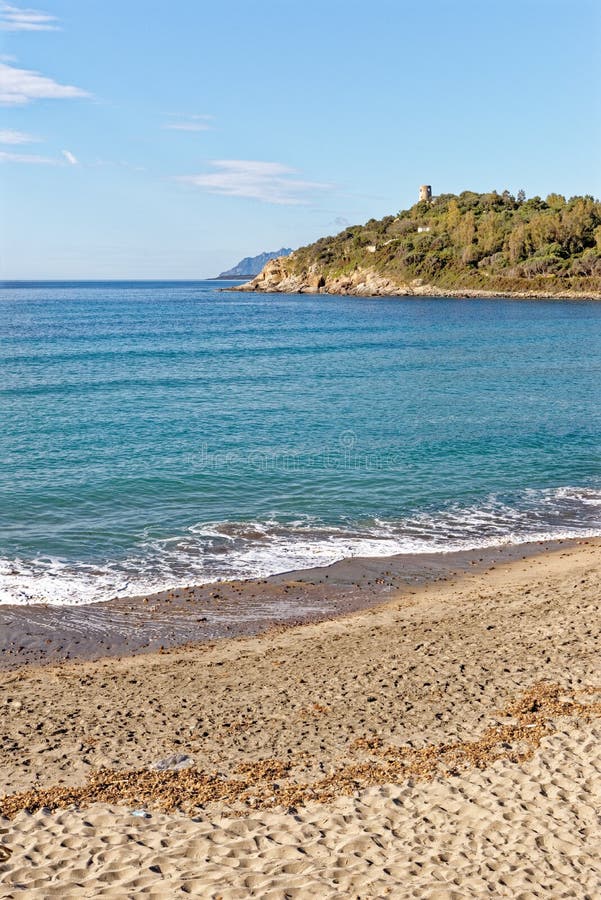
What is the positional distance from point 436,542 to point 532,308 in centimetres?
9109

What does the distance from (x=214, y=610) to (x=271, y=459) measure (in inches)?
444

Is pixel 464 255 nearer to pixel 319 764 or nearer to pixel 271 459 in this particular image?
pixel 271 459

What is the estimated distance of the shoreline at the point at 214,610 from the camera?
13.5 metres

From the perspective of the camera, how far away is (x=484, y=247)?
14525cm

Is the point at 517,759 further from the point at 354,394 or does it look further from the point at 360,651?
the point at 354,394

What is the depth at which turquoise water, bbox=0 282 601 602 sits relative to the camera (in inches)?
711

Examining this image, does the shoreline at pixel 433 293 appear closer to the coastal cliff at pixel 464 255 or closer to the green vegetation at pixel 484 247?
A: the coastal cliff at pixel 464 255

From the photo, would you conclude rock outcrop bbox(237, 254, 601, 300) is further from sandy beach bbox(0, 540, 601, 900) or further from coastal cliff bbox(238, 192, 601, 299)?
sandy beach bbox(0, 540, 601, 900)

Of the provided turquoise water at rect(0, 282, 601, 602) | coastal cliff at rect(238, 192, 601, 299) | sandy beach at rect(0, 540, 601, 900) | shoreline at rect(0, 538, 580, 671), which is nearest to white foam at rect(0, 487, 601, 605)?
turquoise water at rect(0, 282, 601, 602)

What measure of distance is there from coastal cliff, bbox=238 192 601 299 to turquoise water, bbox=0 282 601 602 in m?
78.9

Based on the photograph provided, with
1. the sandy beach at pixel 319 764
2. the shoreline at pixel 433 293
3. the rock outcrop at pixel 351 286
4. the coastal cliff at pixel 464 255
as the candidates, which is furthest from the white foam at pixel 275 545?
the coastal cliff at pixel 464 255

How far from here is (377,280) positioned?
15312 cm

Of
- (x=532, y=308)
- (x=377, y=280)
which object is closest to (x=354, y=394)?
(x=532, y=308)

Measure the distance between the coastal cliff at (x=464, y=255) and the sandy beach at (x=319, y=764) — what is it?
11602 cm
